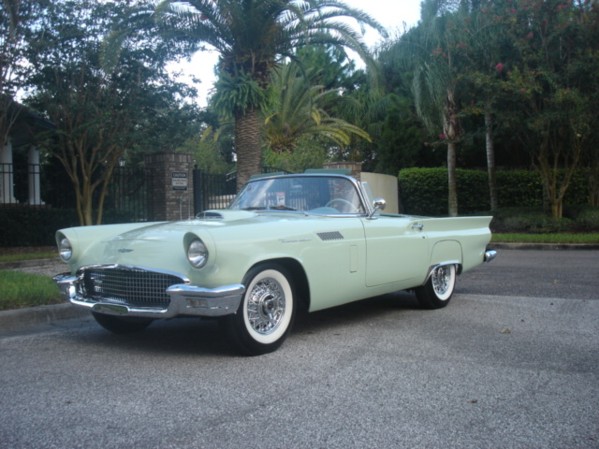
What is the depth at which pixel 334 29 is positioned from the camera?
14.7 metres

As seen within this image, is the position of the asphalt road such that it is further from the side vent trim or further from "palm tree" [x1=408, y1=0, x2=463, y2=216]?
"palm tree" [x1=408, y1=0, x2=463, y2=216]

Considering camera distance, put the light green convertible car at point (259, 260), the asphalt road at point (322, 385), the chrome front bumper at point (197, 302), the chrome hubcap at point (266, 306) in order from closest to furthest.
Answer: the asphalt road at point (322, 385) → the chrome front bumper at point (197, 302) → the light green convertible car at point (259, 260) → the chrome hubcap at point (266, 306)

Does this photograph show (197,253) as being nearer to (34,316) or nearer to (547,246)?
(34,316)

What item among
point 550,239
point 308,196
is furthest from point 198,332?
point 550,239

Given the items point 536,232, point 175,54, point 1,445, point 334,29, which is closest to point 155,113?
point 175,54

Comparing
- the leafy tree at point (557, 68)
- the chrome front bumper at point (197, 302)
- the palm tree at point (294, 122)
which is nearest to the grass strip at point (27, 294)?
the chrome front bumper at point (197, 302)

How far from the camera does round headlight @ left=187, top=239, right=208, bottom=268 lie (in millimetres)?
4602

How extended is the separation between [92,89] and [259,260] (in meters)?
12.1

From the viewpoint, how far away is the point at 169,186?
54.6ft

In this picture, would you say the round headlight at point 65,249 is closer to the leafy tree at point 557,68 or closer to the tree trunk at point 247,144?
the tree trunk at point 247,144

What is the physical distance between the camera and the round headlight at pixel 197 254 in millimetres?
4602

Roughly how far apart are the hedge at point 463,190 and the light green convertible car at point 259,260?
60.5ft

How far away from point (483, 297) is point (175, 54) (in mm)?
11296

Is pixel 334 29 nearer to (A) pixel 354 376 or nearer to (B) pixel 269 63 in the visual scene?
(B) pixel 269 63
